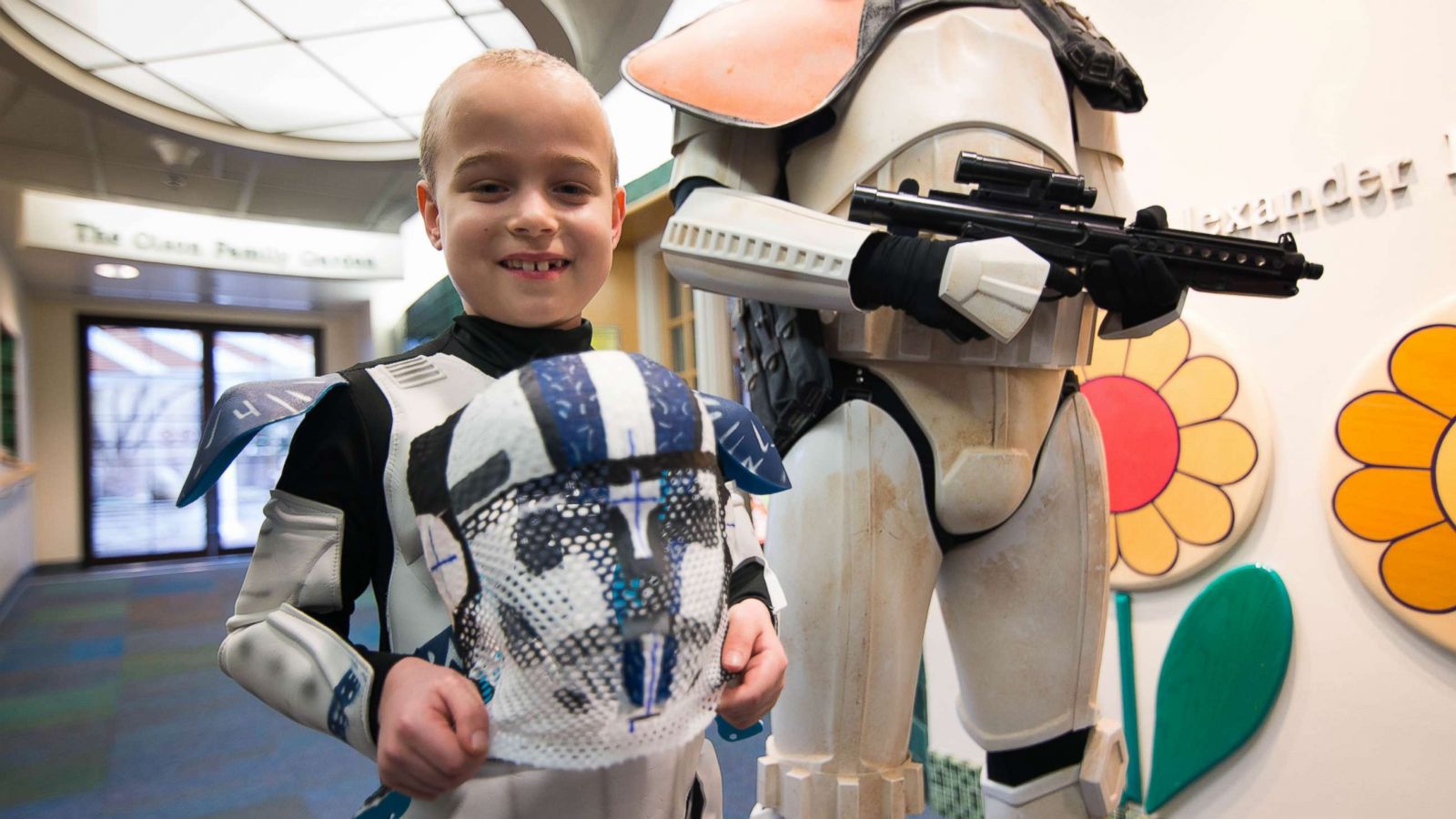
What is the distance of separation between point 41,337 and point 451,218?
669 cm

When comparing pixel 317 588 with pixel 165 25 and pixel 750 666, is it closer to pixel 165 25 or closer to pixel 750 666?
pixel 750 666

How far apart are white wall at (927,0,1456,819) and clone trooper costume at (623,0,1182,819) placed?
560 millimetres

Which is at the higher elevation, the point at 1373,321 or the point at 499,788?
the point at 1373,321

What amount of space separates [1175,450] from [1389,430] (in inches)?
12.8

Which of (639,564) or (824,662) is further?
(824,662)

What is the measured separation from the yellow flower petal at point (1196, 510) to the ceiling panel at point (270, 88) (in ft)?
8.38

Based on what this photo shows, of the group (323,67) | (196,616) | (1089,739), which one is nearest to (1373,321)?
(1089,739)

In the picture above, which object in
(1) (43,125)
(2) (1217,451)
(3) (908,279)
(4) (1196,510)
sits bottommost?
(4) (1196,510)

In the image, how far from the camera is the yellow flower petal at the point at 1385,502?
3.85 feet

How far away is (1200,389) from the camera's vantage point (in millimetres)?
1444

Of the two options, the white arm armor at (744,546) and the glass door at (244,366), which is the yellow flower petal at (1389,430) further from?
the glass door at (244,366)

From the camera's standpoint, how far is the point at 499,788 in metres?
0.45

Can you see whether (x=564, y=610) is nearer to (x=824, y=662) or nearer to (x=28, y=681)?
(x=824, y=662)

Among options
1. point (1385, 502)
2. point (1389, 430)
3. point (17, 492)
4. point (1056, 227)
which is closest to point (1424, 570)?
point (1385, 502)
